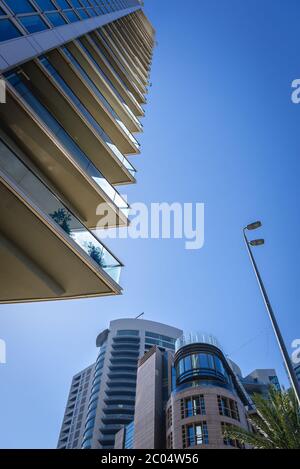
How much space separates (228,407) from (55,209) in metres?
43.2

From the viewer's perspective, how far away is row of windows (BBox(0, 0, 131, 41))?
8.69 meters

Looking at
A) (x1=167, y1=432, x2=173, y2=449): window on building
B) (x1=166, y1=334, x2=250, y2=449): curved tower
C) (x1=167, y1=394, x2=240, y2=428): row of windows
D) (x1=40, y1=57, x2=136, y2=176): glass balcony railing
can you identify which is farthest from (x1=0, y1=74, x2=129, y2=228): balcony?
(x1=167, y1=432, x2=173, y2=449): window on building

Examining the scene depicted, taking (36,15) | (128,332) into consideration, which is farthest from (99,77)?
(128,332)

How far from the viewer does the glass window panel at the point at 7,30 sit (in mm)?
8205

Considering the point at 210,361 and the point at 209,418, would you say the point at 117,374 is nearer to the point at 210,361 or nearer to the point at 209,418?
the point at 210,361

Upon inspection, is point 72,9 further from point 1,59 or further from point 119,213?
point 119,213

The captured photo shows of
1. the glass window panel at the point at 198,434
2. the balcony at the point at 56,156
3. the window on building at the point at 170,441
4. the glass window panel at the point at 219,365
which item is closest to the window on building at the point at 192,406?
the glass window panel at the point at 198,434

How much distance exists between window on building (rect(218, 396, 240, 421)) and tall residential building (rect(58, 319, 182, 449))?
36345 mm

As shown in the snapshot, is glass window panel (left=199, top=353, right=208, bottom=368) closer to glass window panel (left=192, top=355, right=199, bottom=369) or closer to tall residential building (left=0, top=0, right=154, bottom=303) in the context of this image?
glass window panel (left=192, top=355, right=199, bottom=369)

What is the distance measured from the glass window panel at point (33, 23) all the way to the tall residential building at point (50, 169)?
0.04m

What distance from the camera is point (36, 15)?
10.5m

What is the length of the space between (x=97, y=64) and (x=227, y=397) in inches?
1690

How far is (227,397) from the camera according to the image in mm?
43406

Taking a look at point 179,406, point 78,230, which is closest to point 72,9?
point 78,230
